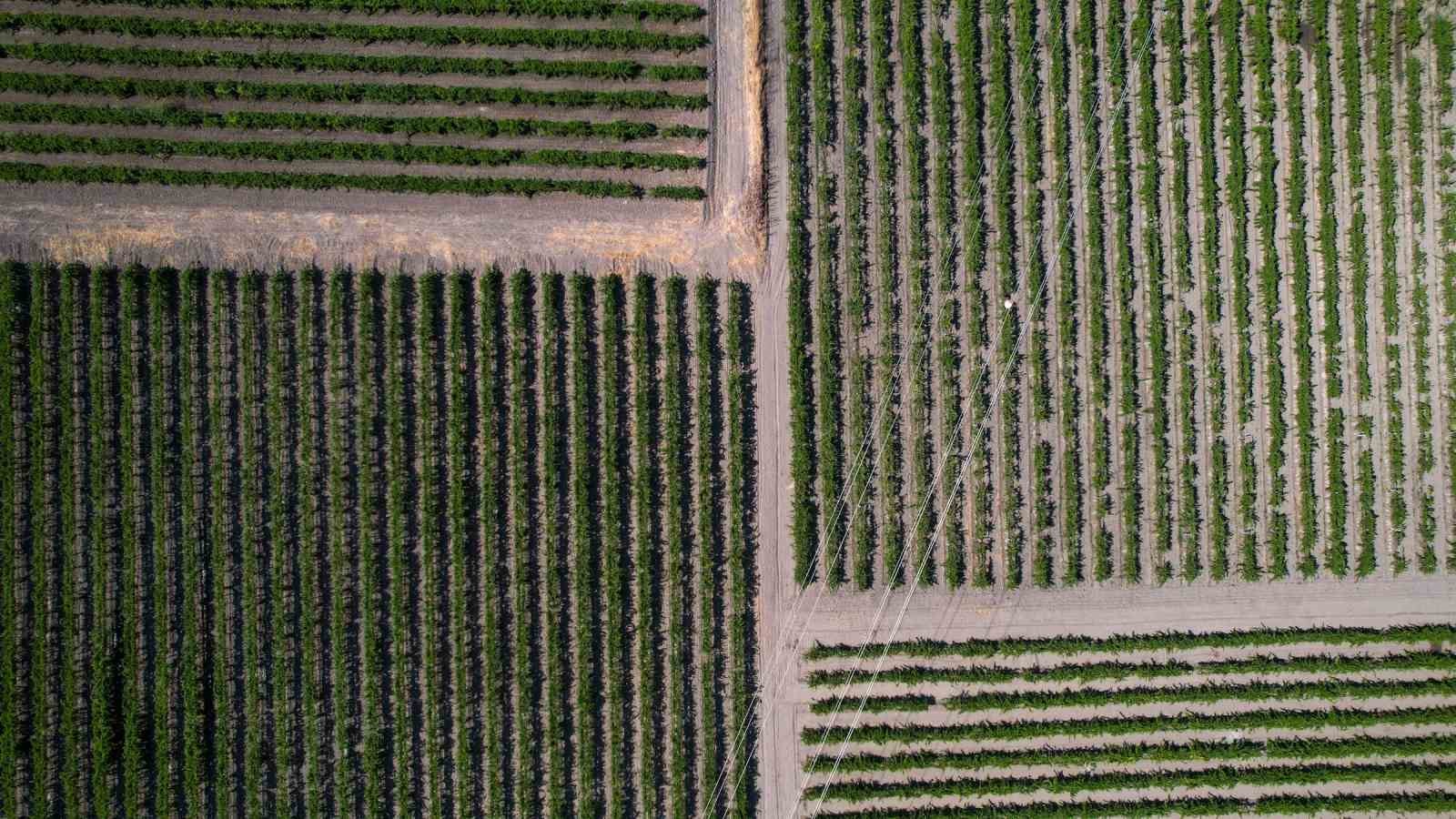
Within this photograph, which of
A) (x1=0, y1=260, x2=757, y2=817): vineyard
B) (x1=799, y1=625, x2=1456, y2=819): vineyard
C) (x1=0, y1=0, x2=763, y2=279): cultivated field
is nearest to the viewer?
(x1=0, y1=260, x2=757, y2=817): vineyard

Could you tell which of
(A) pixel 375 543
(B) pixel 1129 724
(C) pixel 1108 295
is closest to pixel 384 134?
(A) pixel 375 543

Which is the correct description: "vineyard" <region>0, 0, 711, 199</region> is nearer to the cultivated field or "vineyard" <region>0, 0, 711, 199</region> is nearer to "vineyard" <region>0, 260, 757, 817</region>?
the cultivated field

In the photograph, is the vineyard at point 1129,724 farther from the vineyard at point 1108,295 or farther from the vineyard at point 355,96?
the vineyard at point 355,96

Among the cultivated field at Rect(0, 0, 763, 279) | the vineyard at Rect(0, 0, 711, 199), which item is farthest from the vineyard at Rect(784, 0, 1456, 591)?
the vineyard at Rect(0, 0, 711, 199)

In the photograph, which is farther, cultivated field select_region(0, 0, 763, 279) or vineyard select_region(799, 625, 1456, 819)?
vineyard select_region(799, 625, 1456, 819)

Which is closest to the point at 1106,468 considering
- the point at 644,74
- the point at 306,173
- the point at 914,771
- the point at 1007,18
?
the point at 914,771

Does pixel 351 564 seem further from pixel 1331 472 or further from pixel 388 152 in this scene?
pixel 1331 472

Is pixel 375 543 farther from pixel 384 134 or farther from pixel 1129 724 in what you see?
pixel 1129 724
